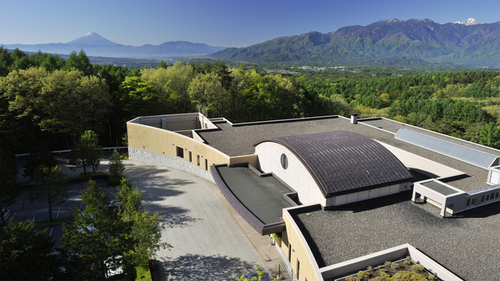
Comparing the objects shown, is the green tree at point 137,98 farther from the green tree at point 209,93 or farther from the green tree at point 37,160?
the green tree at point 37,160

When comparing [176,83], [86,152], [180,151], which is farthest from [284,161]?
[176,83]

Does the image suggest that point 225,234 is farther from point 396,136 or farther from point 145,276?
point 396,136

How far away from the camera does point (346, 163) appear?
19578mm

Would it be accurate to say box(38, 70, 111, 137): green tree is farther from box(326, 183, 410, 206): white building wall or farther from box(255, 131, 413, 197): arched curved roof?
box(326, 183, 410, 206): white building wall

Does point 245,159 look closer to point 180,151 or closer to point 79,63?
point 180,151

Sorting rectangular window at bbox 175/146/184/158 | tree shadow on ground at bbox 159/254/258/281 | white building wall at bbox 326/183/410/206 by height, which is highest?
white building wall at bbox 326/183/410/206

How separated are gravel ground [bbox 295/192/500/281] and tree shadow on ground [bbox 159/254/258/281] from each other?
5195 millimetres

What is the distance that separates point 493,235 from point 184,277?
17061 mm

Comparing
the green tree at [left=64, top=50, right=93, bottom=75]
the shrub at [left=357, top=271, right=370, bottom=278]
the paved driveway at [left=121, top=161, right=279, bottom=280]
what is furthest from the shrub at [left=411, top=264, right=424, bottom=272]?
the green tree at [left=64, top=50, right=93, bottom=75]

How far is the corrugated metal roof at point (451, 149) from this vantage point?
2340 cm

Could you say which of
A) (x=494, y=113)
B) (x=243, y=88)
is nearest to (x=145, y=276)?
(x=243, y=88)

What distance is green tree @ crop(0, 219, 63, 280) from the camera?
38.1 feet

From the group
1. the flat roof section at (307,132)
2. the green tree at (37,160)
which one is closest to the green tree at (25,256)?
the flat roof section at (307,132)

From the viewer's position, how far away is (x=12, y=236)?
12.2 meters
